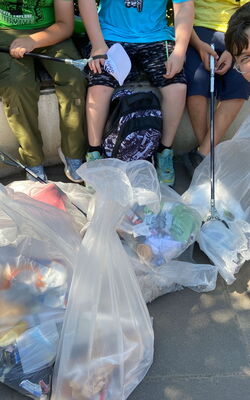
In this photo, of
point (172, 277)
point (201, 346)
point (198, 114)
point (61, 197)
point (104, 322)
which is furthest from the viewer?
point (198, 114)

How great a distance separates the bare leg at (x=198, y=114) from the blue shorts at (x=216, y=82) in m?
0.04

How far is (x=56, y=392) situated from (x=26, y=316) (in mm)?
275

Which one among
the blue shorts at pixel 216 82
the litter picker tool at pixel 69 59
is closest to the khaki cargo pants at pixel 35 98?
the litter picker tool at pixel 69 59

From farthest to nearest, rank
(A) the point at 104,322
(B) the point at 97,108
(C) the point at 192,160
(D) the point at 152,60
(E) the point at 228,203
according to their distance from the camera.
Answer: (C) the point at 192,160 < (D) the point at 152,60 < (B) the point at 97,108 < (E) the point at 228,203 < (A) the point at 104,322

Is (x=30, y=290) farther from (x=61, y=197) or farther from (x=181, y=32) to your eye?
(x=181, y=32)

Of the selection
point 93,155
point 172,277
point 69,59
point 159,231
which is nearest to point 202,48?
point 69,59

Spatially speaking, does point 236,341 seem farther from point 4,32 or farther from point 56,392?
point 4,32

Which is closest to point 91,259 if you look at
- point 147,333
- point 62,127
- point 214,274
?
point 147,333

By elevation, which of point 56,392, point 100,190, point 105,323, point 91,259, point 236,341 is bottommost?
point 236,341

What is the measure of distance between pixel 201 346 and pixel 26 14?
187 cm

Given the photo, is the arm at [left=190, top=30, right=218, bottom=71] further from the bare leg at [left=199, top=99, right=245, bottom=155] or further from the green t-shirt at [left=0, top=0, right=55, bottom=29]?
the green t-shirt at [left=0, top=0, right=55, bottom=29]

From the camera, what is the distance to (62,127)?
2.51 m

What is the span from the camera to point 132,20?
2.56 m

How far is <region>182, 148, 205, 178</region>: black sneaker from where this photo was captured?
2.70 metres
